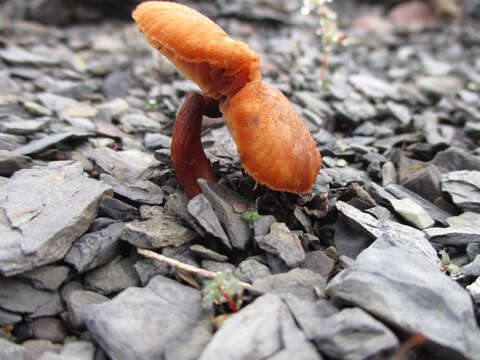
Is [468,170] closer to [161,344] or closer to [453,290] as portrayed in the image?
[453,290]

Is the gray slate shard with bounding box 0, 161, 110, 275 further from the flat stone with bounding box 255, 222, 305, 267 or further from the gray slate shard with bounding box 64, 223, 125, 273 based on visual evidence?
the flat stone with bounding box 255, 222, 305, 267

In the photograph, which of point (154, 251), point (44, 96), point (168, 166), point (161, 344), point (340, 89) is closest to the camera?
point (161, 344)

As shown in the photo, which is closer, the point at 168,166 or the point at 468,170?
the point at 168,166

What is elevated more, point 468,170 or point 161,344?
point 468,170

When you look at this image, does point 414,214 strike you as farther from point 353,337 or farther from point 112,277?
point 112,277

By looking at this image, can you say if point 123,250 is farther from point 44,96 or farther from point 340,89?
point 340,89

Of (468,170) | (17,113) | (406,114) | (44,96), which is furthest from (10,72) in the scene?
(468,170)

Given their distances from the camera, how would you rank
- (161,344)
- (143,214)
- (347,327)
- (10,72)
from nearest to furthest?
(347,327), (161,344), (143,214), (10,72)

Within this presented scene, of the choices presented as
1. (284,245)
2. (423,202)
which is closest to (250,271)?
(284,245)
